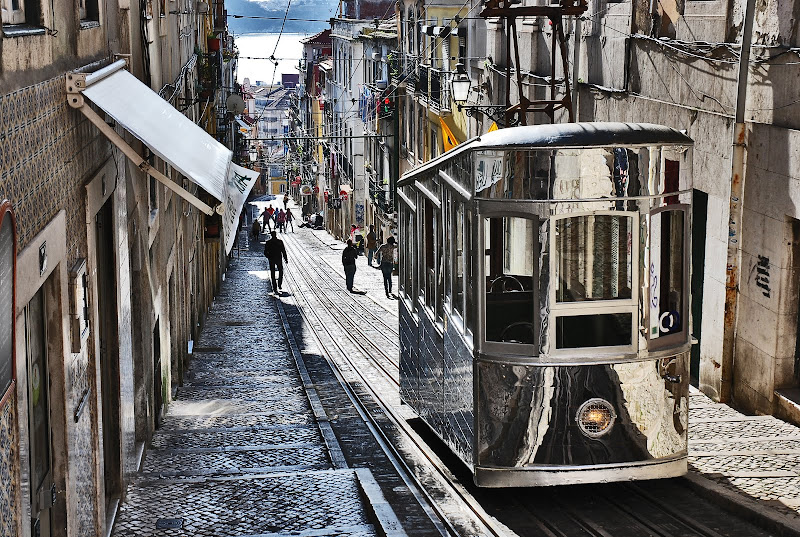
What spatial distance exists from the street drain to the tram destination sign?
10.4 ft

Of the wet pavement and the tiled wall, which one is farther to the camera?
the wet pavement

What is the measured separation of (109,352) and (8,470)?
376cm

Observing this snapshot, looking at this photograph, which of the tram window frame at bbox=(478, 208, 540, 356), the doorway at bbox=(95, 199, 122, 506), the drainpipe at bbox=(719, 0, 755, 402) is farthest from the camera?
the drainpipe at bbox=(719, 0, 755, 402)

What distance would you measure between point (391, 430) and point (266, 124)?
146 metres

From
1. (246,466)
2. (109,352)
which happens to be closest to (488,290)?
(109,352)

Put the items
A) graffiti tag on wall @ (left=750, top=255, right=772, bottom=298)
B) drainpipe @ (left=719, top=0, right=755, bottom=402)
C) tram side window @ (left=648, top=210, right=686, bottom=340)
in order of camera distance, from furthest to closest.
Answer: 1. drainpipe @ (left=719, top=0, right=755, bottom=402)
2. graffiti tag on wall @ (left=750, top=255, right=772, bottom=298)
3. tram side window @ (left=648, top=210, right=686, bottom=340)

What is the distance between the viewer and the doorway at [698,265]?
12201mm

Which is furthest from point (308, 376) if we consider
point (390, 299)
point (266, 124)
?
point (266, 124)

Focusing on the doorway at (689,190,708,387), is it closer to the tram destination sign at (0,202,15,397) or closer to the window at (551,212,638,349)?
the window at (551,212,638,349)

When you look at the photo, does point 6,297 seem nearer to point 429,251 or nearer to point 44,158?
point 44,158

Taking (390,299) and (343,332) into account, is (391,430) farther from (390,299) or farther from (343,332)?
(390,299)

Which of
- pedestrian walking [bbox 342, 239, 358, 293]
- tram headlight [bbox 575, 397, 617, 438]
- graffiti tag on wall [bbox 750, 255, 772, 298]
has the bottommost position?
pedestrian walking [bbox 342, 239, 358, 293]

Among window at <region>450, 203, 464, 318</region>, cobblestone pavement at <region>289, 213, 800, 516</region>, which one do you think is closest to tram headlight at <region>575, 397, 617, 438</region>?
cobblestone pavement at <region>289, 213, 800, 516</region>

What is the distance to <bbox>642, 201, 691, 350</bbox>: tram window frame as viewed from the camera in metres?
7.18
